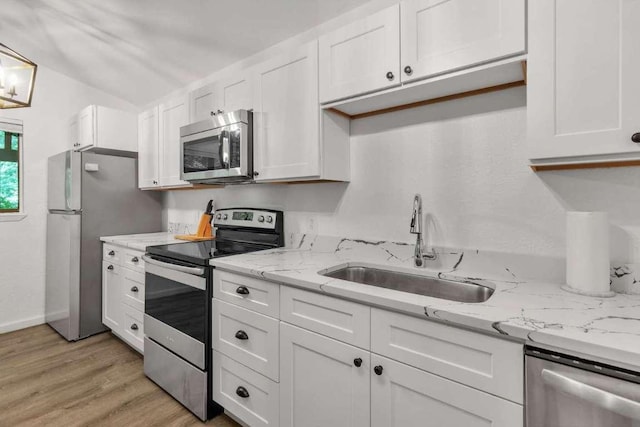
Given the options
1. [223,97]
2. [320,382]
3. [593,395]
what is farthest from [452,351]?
[223,97]

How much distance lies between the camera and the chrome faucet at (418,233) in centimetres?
155

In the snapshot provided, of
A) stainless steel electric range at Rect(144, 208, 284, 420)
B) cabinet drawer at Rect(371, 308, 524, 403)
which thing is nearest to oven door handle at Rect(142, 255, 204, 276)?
stainless steel electric range at Rect(144, 208, 284, 420)

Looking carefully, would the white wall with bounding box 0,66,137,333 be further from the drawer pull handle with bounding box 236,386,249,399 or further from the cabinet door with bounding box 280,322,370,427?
the cabinet door with bounding box 280,322,370,427

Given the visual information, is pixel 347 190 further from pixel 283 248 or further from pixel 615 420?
pixel 615 420

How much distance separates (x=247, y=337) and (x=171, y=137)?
1.96m

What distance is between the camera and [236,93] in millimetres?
2174

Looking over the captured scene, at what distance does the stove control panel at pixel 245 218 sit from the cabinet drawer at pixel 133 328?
90cm

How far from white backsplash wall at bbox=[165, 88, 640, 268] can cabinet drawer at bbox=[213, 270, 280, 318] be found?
683 mm

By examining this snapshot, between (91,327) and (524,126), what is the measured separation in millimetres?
3555

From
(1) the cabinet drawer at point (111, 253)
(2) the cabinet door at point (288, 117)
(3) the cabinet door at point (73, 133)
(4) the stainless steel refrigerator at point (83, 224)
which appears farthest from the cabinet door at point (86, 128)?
(2) the cabinet door at point (288, 117)

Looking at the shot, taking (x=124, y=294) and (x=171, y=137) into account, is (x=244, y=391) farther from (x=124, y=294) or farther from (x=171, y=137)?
(x=171, y=137)

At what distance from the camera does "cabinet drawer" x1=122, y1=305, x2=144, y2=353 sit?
241 cm

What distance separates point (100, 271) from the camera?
2900 millimetres

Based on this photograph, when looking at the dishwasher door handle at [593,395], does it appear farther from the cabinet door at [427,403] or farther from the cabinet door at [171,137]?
the cabinet door at [171,137]
